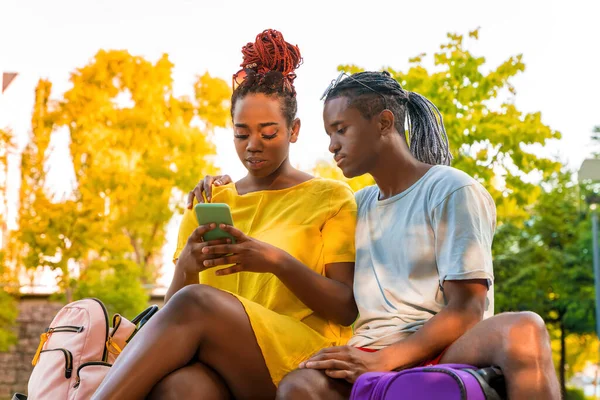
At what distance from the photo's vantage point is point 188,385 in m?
2.37

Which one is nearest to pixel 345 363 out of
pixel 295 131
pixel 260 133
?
pixel 260 133

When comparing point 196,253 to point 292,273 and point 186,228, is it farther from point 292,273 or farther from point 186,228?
point 186,228

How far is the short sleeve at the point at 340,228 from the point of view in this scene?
9.63ft

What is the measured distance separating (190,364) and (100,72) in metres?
19.9

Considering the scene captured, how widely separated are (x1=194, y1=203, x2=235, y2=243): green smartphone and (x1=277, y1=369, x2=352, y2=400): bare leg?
1.82 ft

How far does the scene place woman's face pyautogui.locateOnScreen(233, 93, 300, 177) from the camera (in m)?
3.03

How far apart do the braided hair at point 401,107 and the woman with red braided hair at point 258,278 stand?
326 mm

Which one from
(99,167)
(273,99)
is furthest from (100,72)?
(273,99)

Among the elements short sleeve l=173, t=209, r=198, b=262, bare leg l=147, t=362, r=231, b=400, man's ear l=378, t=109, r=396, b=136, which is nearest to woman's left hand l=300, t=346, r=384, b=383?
bare leg l=147, t=362, r=231, b=400

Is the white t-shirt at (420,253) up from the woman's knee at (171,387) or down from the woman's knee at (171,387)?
up

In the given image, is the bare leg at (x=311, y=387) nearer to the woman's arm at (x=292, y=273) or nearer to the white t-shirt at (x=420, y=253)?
the white t-shirt at (x=420, y=253)

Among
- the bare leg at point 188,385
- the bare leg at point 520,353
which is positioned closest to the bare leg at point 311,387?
the bare leg at point 188,385

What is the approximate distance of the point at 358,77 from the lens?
9.57ft

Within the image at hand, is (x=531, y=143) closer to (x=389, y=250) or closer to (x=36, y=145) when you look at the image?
(x=389, y=250)
